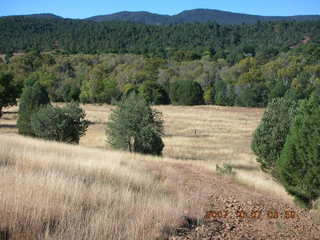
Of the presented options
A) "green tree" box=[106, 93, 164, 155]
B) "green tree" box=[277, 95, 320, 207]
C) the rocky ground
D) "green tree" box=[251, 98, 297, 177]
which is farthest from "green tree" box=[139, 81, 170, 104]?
the rocky ground

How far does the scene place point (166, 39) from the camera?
18900 centimetres

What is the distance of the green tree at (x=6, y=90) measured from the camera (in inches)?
2126

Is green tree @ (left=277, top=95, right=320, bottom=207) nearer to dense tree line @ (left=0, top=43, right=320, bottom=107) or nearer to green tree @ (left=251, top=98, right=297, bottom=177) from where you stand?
green tree @ (left=251, top=98, right=297, bottom=177)

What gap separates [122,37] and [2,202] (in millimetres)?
188753

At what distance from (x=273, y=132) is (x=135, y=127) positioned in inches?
359

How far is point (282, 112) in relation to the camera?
20.0 m

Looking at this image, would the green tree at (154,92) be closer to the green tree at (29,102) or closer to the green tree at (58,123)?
the green tree at (29,102)

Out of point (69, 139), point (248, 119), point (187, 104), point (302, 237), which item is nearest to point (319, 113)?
point (302, 237)

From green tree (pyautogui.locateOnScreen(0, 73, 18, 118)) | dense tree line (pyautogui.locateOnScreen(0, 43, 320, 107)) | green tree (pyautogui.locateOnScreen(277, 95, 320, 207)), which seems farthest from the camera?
dense tree line (pyautogui.locateOnScreen(0, 43, 320, 107))

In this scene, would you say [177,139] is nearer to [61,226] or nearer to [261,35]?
[61,226]

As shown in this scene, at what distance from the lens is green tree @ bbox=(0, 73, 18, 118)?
54000 mm

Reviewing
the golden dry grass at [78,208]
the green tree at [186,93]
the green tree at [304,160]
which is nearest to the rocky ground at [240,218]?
the golden dry grass at [78,208]
